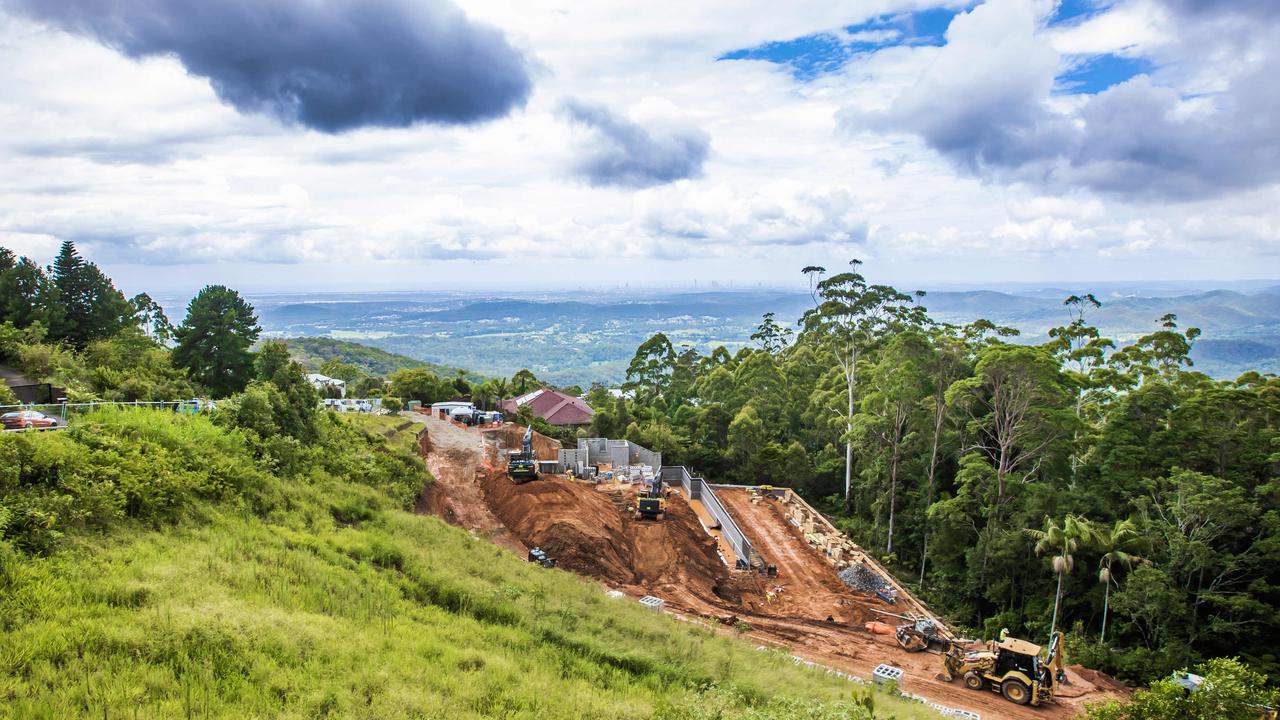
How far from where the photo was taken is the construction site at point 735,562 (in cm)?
1529

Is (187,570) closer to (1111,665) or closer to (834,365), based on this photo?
(1111,665)

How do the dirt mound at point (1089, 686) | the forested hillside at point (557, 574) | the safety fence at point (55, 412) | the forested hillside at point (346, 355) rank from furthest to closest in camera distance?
the forested hillside at point (346, 355), the dirt mound at point (1089, 686), the safety fence at point (55, 412), the forested hillside at point (557, 574)

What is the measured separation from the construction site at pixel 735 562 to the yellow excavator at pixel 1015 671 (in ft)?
0.15

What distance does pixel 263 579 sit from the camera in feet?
32.5

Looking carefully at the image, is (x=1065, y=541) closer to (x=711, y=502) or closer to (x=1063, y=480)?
(x=1063, y=480)

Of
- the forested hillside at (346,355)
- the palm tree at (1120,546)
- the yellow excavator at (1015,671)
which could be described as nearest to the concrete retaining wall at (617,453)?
the yellow excavator at (1015,671)

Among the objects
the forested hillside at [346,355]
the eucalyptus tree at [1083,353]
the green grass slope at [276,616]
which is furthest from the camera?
the forested hillside at [346,355]

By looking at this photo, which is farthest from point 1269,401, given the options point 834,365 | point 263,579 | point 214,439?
point 214,439

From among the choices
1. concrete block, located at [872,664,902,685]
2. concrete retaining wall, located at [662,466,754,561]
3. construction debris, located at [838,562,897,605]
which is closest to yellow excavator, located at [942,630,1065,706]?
concrete block, located at [872,664,902,685]

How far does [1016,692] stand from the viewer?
14492 millimetres

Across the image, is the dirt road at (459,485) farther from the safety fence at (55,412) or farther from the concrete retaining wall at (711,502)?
the safety fence at (55,412)

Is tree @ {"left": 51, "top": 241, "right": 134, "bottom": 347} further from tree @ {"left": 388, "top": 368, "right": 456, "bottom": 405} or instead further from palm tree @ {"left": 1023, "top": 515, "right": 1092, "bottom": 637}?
palm tree @ {"left": 1023, "top": 515, "right": 1092, "bottom": 637}

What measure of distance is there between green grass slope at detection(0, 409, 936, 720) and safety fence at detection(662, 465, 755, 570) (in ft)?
31.9

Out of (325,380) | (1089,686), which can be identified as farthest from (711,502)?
(325,380)
